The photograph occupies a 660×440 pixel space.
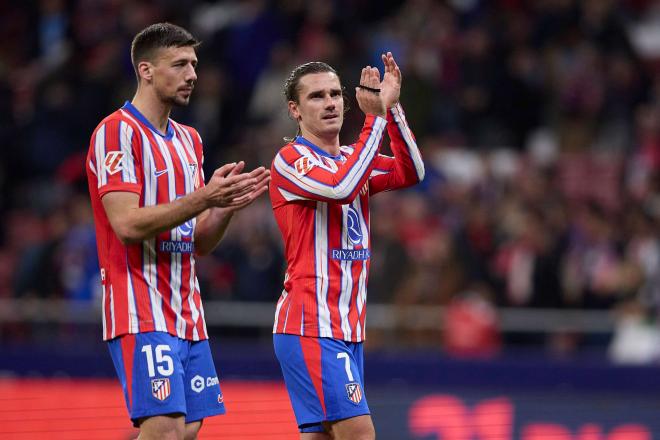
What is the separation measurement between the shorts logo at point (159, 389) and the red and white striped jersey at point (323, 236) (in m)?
0.76

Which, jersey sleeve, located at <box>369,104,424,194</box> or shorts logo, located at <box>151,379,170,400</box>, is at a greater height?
jersey sleeve, located at <box>369,104,424,194</box>

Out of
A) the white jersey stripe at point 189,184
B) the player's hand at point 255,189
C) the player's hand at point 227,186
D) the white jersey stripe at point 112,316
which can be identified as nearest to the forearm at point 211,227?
the white jersey stripe at point 189,184

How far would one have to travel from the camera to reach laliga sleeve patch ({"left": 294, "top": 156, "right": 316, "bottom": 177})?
6020 mm

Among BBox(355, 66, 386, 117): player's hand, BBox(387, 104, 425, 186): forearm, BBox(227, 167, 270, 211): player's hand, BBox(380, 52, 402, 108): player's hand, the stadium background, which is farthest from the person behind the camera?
the stadium background

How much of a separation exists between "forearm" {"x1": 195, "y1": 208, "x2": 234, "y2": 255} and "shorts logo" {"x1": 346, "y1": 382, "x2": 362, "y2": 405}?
91 cm

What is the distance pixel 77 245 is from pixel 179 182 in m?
6.82

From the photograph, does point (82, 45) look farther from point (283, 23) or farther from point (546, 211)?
point (546, 211)

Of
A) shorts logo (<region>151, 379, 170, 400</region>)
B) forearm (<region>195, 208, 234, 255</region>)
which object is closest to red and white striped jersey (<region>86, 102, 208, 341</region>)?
forearm (<region>195, 208, 234, 255</region>)

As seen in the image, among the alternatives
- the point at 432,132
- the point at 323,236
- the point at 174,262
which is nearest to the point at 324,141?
the point at 323,236

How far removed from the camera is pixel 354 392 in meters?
5.98

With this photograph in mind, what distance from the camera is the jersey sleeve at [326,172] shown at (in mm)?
5898

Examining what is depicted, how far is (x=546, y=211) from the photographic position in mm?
11969

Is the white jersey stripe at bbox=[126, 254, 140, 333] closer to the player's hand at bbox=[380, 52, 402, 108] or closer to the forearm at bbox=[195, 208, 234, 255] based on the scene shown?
the forearm at bbox=[195, 208, 234, 255]

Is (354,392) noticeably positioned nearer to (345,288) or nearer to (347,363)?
(347,363)
